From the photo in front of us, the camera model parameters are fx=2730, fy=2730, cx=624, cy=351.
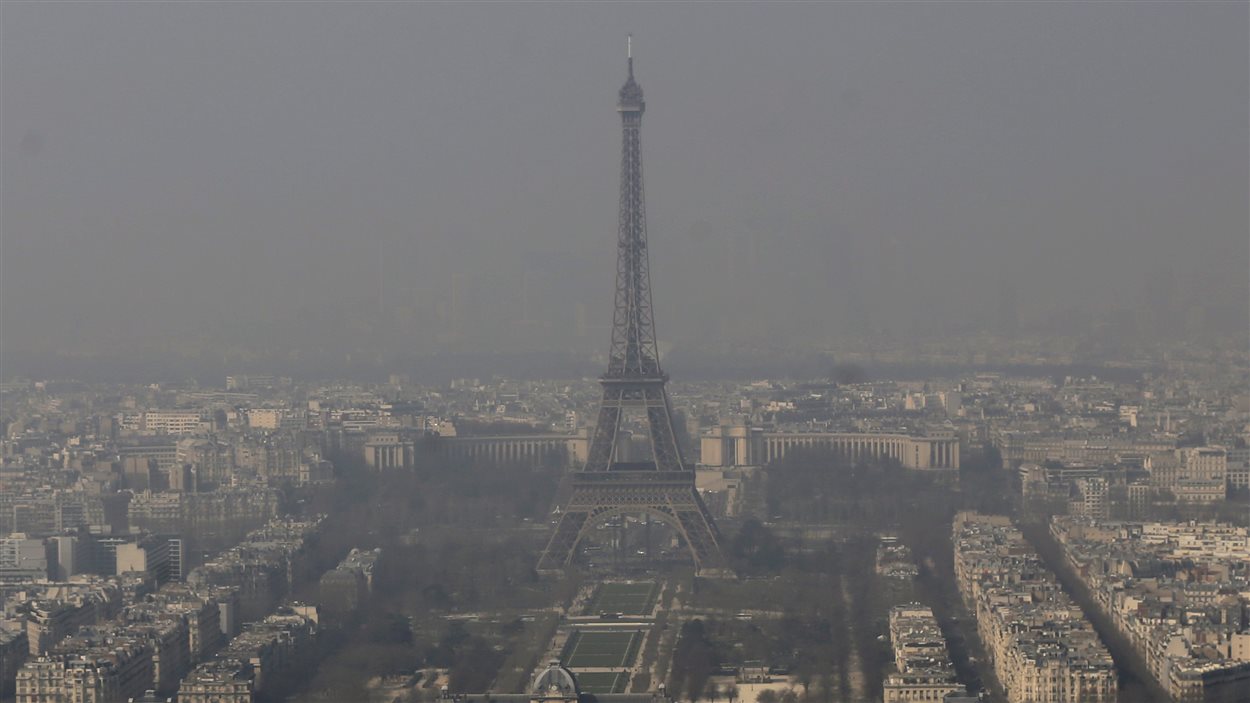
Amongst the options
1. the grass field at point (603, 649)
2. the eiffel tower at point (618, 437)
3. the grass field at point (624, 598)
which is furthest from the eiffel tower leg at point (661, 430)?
the grass field at point (603, 649)

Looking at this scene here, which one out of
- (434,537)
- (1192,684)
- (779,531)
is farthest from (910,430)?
(1192,684)

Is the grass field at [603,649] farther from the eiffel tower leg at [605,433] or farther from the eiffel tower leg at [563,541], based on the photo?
the eiffel tower leg at [605,433]

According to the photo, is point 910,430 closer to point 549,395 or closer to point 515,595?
point 549,395

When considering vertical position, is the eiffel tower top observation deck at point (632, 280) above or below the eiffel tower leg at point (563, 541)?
above

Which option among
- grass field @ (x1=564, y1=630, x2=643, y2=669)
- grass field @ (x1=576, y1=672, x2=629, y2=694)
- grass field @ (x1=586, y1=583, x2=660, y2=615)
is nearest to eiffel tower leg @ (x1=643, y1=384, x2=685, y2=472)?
grass field @ (x1=586, y1=583, x2=660, y2=615)

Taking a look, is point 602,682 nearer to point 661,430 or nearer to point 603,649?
point 603,649

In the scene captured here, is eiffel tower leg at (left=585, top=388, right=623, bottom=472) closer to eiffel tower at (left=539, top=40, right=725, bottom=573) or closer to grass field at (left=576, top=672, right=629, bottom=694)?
eiffel tower at (left=539, top=40, right=725, bottom=573)

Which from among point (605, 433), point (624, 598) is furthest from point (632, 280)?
point (624, 598)
